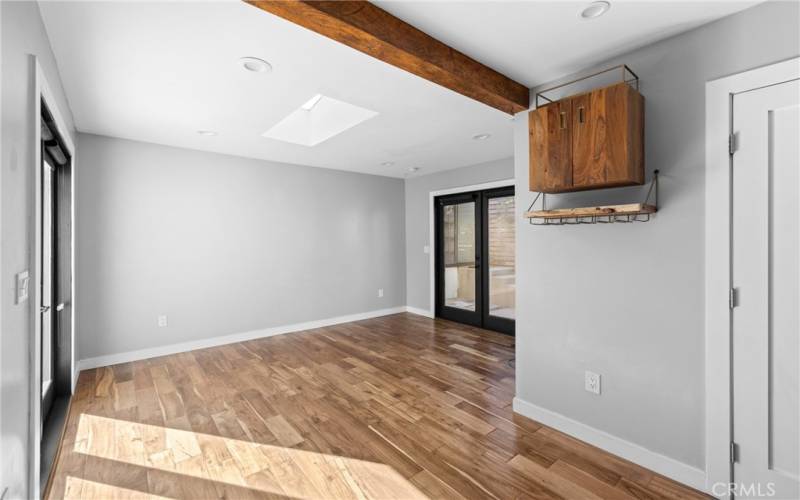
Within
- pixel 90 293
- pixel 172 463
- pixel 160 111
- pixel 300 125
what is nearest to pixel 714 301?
pixel 172 463

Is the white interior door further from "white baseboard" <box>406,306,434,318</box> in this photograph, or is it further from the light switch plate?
"white baseboard" <box>406,306,434,318</box>

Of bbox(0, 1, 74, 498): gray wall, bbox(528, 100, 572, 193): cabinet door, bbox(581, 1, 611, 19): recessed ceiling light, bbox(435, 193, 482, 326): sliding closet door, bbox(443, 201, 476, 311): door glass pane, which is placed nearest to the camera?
bbox(0, 1, 74, 498): gray wall

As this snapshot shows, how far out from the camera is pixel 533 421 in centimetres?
254

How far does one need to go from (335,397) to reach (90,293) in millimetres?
2855

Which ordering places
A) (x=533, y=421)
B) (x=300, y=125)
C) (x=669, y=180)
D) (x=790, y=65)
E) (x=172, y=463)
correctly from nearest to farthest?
(x=790, y=65)
(x=669, y=180)
(x=172, y=463)
(x=533, y=421)
(x=300, y=125)

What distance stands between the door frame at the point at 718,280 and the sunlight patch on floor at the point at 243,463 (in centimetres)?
155

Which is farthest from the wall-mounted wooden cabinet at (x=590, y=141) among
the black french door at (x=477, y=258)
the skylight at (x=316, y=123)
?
the black french door at (x=477, y=258)

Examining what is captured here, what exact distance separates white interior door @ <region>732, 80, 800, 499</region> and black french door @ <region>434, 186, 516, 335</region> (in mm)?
2891

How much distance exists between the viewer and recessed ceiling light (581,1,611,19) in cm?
169

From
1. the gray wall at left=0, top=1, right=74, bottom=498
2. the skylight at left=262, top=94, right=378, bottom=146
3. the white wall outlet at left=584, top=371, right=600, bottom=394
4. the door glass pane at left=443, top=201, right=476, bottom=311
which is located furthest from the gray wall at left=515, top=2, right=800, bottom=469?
the door glass pane at left=443, top=201, right=476, bottom=311

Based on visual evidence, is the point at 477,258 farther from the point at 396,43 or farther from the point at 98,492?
the point at 98,492

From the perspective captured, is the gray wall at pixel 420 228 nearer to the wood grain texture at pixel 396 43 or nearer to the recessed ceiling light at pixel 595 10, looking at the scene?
the wood grain texture at pixel 396 43

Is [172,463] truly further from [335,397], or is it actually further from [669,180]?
[669,180]

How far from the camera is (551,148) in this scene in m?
2.17
